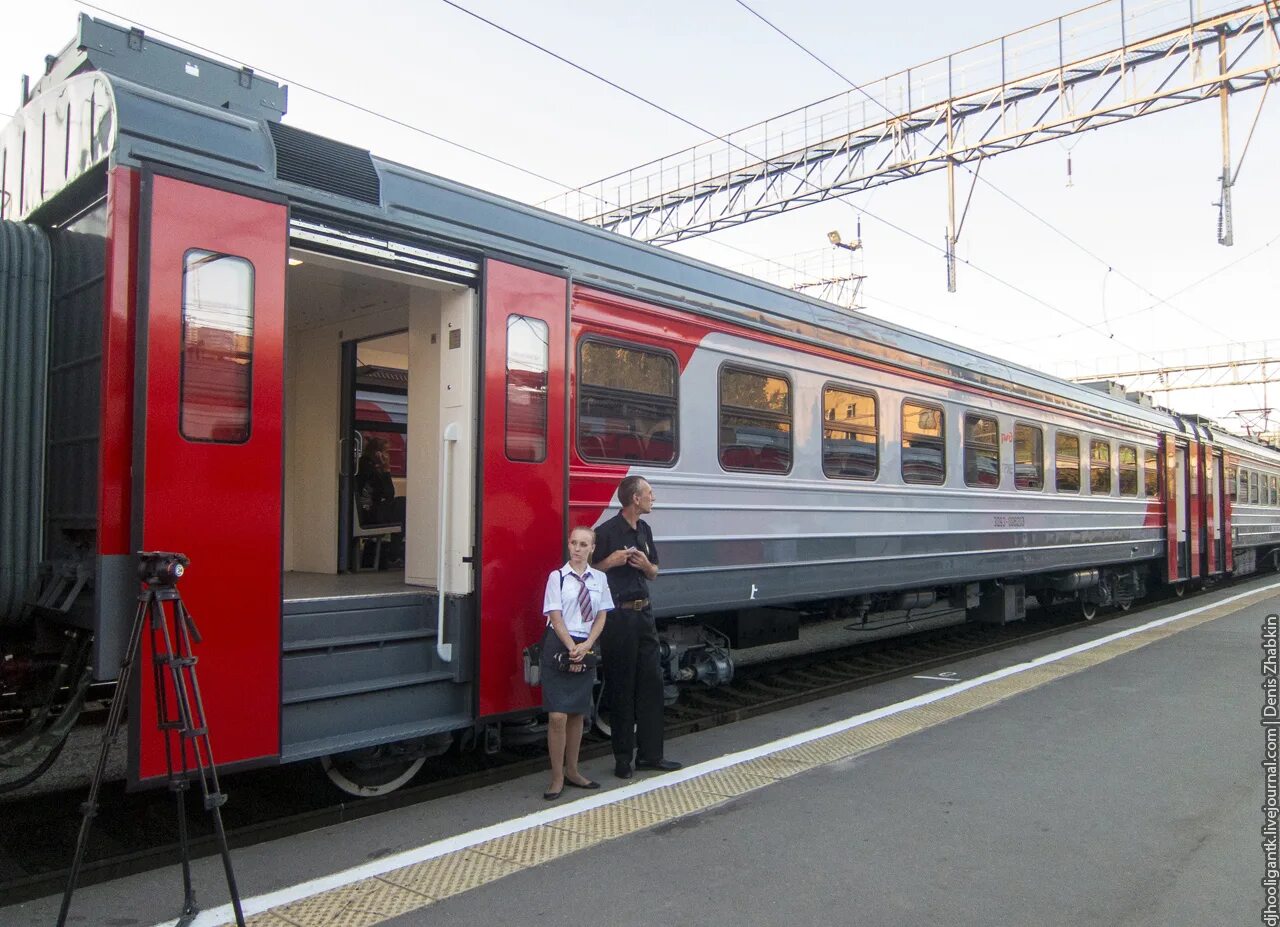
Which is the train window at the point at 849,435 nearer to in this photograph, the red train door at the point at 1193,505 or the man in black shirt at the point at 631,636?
the man in black shirt at the point at 631,636

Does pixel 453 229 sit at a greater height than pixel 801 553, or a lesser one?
greater

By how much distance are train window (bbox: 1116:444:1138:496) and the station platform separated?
7760 millimetres

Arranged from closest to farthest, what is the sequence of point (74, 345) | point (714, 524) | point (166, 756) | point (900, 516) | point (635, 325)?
1. point (166, 756)
2. point (74, 345)
3. point (635, 325)
4. point (714, 524)
5. point (900, 516)

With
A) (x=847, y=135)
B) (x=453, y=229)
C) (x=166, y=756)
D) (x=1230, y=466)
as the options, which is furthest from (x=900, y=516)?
(x=1230, y=466)

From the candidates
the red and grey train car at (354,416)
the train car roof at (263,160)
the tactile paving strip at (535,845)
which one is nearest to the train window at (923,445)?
the red and grey train car at (354,416)

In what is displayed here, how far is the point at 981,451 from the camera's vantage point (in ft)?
34.0

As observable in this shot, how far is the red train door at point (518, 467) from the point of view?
17.2 feet

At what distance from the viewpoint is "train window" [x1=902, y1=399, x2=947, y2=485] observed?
355 inches

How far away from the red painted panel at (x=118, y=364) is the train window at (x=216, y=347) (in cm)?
21

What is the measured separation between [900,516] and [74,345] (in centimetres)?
672

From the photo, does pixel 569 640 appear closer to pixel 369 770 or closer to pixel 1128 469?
pixel 369 770

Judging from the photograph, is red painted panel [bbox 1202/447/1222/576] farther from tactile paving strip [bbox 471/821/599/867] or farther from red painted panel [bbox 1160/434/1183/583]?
tactile paving strip [bbox 471/821/599/867]

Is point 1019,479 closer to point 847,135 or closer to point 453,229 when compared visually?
point 847,135

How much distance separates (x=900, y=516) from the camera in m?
8.84
